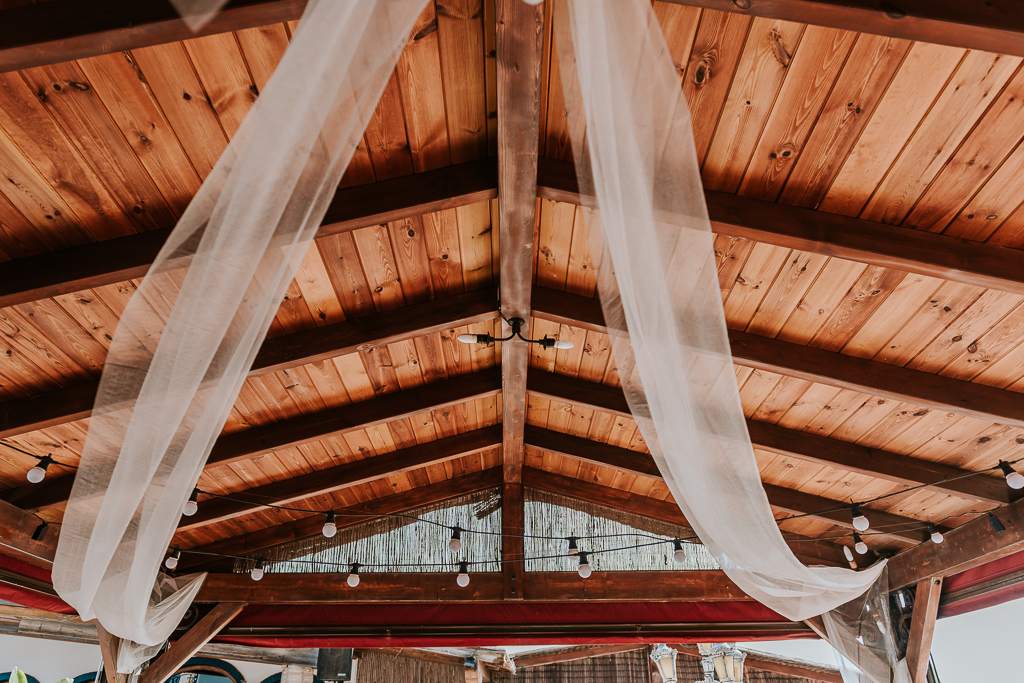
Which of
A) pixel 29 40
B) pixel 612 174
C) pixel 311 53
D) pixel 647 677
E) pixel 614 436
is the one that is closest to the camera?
A: pixel 311 53

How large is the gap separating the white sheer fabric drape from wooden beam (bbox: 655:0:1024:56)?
2.98 ft

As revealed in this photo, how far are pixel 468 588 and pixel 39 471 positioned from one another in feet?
9.46

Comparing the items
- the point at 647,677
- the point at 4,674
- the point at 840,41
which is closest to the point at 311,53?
the point at 840,41

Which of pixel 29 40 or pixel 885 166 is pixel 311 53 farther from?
pixel 885 166

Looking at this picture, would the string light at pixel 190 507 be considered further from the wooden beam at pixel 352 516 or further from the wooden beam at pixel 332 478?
the wooden beam at pixel 352 516

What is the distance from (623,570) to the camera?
4.73 meters

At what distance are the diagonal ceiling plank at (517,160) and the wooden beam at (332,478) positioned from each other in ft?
3.05

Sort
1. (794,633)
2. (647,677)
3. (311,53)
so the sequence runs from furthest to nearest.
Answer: (647,677) → (794,633) → (311,53)

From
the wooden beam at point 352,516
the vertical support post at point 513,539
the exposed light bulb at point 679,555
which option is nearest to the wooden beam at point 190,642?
the wooden beam at point 352,516

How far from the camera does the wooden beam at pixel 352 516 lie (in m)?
4.82

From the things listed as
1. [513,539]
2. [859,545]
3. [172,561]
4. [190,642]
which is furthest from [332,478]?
[859,545]

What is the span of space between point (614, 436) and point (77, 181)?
3.34 meters

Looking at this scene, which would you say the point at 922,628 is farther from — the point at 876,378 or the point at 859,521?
the point at 876,378

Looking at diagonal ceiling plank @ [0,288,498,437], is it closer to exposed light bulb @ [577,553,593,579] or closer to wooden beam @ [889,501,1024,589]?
exposed light bulb @ [577,553,593,579]
